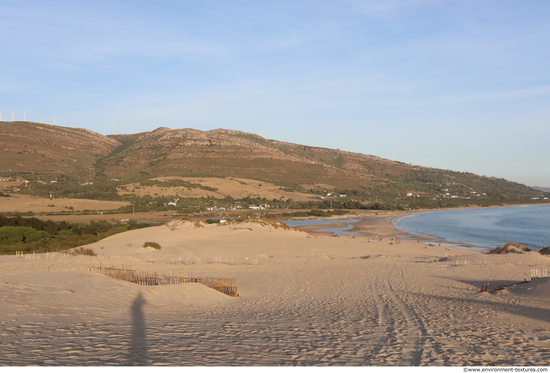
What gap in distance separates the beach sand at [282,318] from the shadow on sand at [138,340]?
0.03 metres

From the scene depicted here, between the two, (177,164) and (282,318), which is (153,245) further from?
(177,164)

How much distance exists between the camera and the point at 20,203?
86.1 meters

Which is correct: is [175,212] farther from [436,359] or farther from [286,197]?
[436,359]

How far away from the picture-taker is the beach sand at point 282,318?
7766 mm

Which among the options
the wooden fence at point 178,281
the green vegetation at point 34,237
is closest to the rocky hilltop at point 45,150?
the green vegetation at point 34,237

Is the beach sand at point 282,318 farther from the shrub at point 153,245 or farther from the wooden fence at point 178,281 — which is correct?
the shrub at point 153,245

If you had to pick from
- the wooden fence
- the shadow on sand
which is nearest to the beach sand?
the shadow on sand

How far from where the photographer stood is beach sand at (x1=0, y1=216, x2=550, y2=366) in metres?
7.77

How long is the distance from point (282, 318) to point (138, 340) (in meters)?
5.36

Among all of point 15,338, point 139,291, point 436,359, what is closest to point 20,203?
point 139,291

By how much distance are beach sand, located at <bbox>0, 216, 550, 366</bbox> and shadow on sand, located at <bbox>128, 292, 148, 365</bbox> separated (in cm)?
3

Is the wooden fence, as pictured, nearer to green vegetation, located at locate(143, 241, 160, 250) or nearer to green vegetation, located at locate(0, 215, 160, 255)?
green vegetation, located at locate(143, 241, 160, 250)

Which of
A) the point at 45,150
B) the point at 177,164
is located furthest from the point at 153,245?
the point at 45,150

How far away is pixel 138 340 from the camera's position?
8.65 metres
